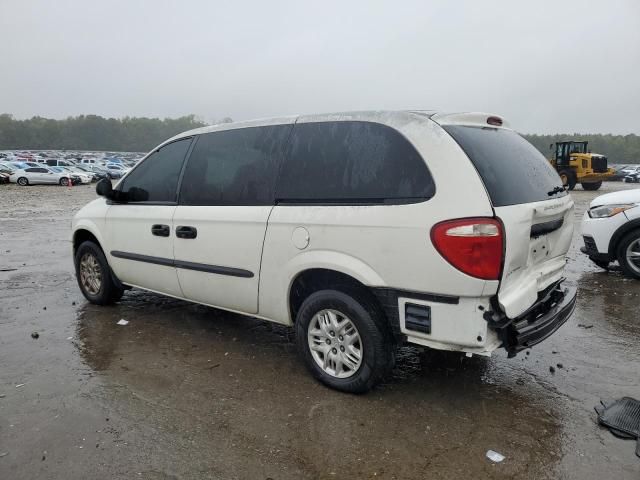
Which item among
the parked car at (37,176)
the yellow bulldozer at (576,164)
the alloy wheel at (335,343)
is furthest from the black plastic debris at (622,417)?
the parked car at (37,176)

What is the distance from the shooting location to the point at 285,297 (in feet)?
12.1

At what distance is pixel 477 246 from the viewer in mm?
2846

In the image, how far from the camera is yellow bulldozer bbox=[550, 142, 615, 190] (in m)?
28.2

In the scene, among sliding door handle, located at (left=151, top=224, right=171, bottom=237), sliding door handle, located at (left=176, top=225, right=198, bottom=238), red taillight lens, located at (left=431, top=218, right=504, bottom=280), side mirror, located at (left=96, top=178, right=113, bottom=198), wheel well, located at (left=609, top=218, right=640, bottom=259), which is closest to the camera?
red taillight lens, located at (left=431, top=218, right=504, bottom=280)

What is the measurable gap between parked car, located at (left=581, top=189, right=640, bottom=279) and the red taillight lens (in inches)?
187

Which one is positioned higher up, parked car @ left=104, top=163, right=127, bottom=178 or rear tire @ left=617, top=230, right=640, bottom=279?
rear tire @ left=617, top=230, right=640, bottom=279

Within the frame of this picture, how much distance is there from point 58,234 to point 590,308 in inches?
416

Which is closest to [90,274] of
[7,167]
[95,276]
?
[95,276]

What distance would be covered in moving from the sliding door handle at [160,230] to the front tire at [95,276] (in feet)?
3.53

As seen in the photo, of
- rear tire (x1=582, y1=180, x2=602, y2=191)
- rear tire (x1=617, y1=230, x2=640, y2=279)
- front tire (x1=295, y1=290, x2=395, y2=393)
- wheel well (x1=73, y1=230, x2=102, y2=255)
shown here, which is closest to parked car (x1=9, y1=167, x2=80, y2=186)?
wheel well (x1=73, y1=230, x2=102, y2=255)

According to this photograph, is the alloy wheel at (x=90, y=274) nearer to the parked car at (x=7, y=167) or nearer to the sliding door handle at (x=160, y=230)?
the sliding door handle at (x=160, y=230)

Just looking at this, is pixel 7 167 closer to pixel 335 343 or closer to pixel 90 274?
pixel 90 274

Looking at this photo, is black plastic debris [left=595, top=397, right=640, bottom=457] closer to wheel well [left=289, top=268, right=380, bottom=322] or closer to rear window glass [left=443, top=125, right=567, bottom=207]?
rear window glass [left=443, top=125, right=567, bottom=207]

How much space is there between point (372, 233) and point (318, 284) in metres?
0.65
